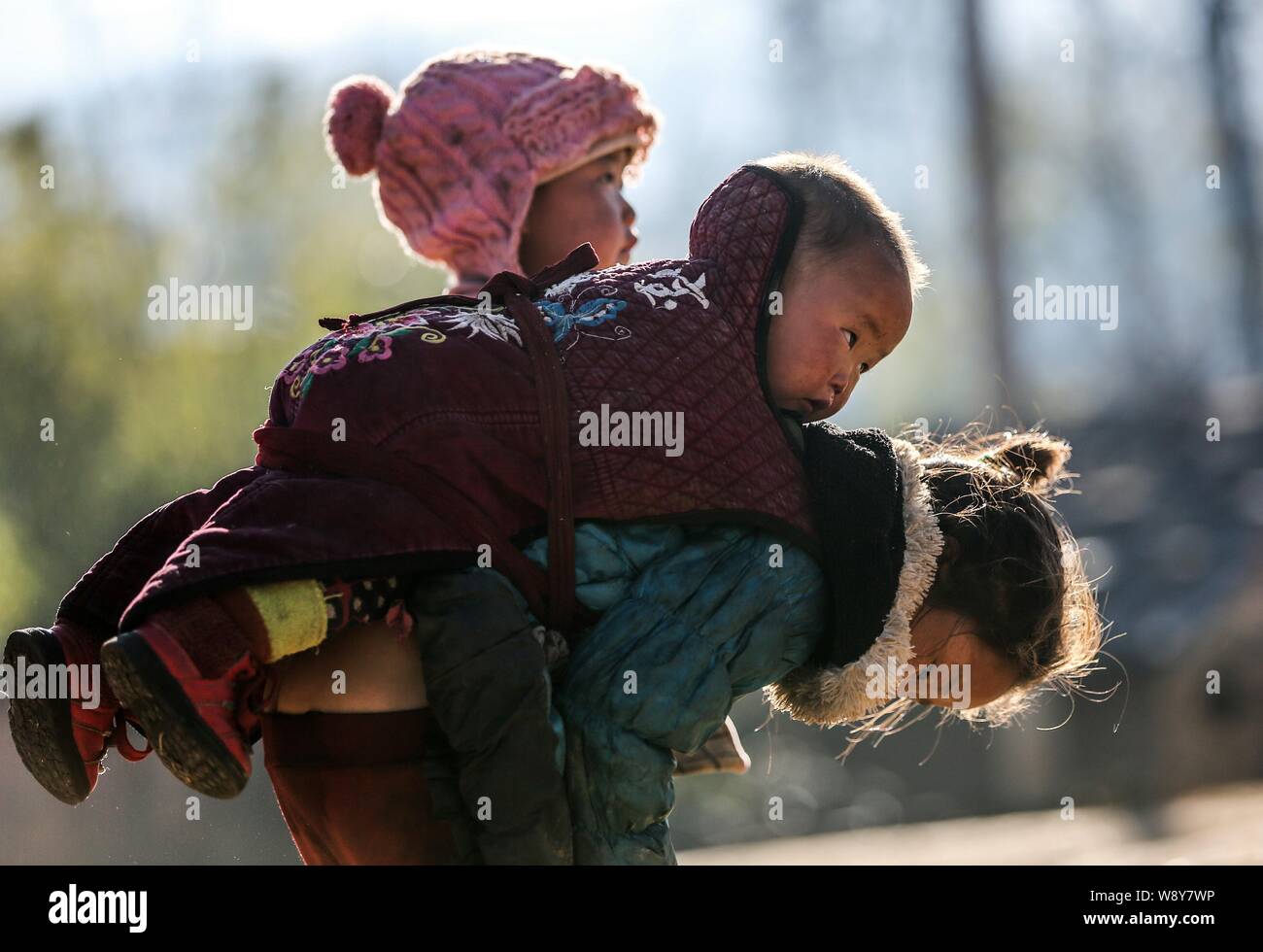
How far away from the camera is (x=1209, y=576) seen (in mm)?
8375

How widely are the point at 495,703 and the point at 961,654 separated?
0.69m

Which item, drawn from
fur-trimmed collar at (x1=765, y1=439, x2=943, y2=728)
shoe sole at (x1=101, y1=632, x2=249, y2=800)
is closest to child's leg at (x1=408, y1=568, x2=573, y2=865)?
shoe sole at (x1=101, y1=632, x2=249, y2=800)

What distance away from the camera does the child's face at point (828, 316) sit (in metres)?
1.83

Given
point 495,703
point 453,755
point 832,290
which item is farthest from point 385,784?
point 832,290

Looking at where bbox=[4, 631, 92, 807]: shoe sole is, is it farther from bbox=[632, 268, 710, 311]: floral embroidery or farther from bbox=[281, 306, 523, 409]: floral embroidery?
bbox=[632, 268, 710, 311]: floral embroidery

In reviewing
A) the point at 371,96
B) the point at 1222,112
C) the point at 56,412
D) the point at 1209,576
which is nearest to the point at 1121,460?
the point at 1209,576

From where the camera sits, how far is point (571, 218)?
296 cm

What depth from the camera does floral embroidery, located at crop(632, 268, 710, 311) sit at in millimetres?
1804

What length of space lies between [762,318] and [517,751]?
0.63 m

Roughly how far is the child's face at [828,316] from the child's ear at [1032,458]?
32 cm

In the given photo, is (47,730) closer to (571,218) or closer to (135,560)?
(135,560)

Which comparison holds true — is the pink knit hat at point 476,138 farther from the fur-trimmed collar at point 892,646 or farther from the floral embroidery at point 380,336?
the fur-trimmed collar at point 892,646

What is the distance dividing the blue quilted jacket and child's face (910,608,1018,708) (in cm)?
23

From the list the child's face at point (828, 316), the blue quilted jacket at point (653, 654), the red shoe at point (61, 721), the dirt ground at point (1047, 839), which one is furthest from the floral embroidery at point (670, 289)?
the dirt ground at point (1047, 839)
